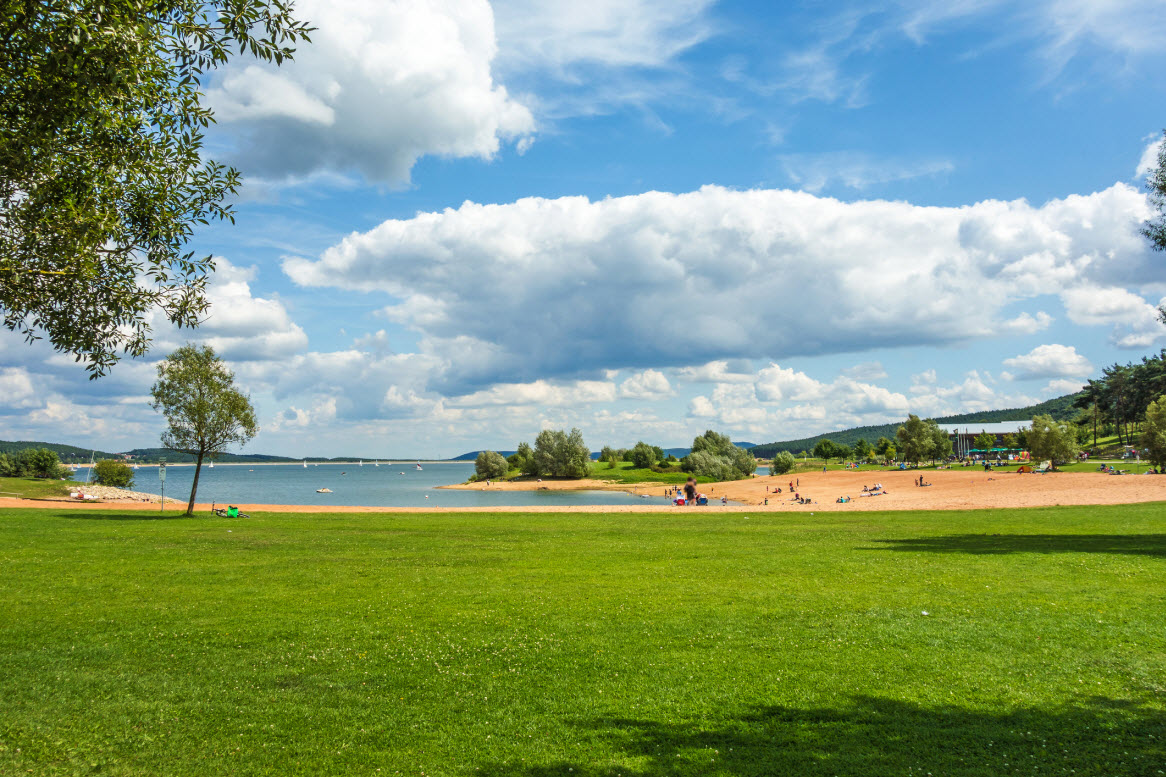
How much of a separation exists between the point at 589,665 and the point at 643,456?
165821 mm

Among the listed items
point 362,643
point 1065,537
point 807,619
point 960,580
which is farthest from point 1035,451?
point 362,643

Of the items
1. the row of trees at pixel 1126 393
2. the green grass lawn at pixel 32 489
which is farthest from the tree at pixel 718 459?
the green grass lawn at pixel 32 489

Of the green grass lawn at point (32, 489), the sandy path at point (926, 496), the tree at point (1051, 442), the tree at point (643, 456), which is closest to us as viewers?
the sandy path at point (926, 496)

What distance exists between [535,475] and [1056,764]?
513 feet

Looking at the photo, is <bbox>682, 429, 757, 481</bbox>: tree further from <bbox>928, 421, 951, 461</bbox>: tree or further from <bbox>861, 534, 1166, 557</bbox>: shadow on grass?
<bbox>861, 534, 1166, 557</bbox>: shadow on grass

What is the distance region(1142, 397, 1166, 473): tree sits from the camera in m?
78.2

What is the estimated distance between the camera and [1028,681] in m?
9.59

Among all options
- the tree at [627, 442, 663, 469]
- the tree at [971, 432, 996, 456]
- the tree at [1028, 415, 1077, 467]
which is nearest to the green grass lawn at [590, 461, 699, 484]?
the tree at [627, 442, 663, 469]

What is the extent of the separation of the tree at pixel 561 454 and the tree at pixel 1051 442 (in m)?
88.7

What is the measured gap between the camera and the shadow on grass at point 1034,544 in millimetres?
21778

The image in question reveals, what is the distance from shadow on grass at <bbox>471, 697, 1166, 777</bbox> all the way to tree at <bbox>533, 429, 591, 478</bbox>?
14379cm

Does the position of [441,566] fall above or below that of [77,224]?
below

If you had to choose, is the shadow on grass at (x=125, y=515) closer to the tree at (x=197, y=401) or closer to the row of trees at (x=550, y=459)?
the tree at (x=197, y=401)

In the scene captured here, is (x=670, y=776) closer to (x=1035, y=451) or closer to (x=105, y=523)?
(x=105, y=523)
